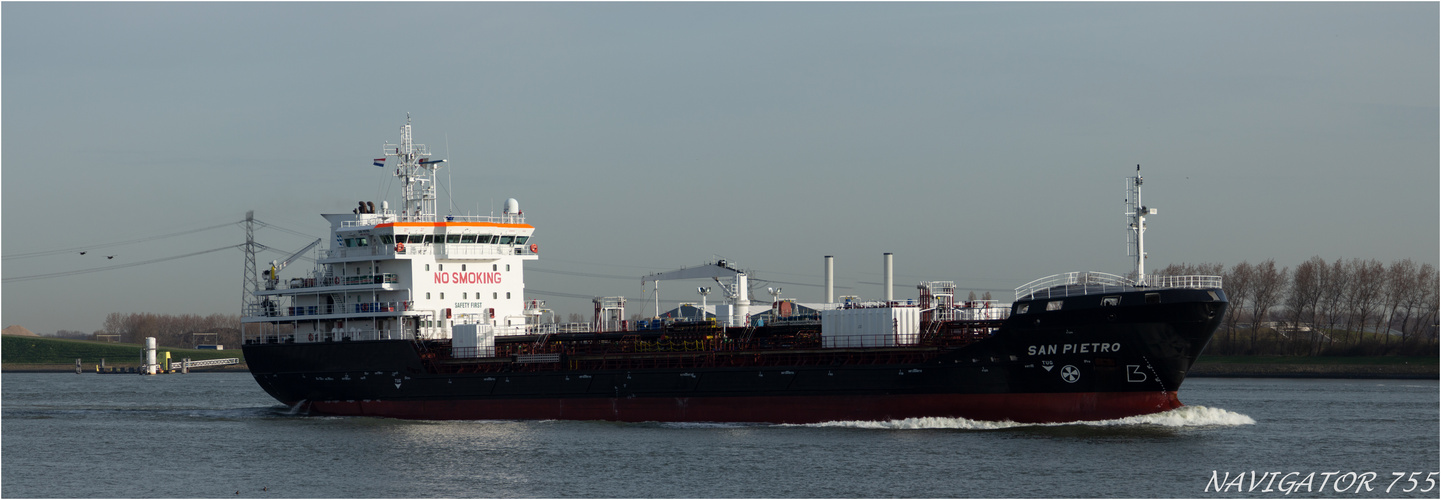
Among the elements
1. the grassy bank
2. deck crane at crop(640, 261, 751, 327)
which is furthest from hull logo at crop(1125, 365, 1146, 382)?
the grassy bank

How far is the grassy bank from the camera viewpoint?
137625 mm

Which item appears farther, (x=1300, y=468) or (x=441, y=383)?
(x=441, y=383)

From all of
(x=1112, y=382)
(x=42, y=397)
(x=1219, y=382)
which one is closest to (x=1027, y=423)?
(x=1112, y=382)

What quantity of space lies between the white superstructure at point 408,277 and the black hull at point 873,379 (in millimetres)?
1938

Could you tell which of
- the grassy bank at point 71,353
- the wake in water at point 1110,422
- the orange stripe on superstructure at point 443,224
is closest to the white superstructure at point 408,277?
the orange stripe on superstructure at point 443,224

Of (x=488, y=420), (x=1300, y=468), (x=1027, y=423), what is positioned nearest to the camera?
(x=1300, y=468)

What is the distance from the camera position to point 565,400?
45.3 metres

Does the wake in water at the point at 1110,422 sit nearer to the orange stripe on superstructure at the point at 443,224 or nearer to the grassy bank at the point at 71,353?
the orange stripe on superstructure at the point at 443,224

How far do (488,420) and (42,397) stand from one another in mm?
40170

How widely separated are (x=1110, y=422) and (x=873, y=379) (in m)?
7.16

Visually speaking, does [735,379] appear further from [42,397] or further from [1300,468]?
[42,397]

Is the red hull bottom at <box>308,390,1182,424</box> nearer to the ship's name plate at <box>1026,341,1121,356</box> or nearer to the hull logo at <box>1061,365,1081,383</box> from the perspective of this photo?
the hull logo at <box>1061,365,1081,383</box>

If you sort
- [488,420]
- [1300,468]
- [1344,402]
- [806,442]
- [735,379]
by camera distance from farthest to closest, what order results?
[1344,402] < [488,420] < [735,379] < [806,442] < [1300,468]

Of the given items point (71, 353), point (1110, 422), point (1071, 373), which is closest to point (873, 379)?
point (1071, 373)
